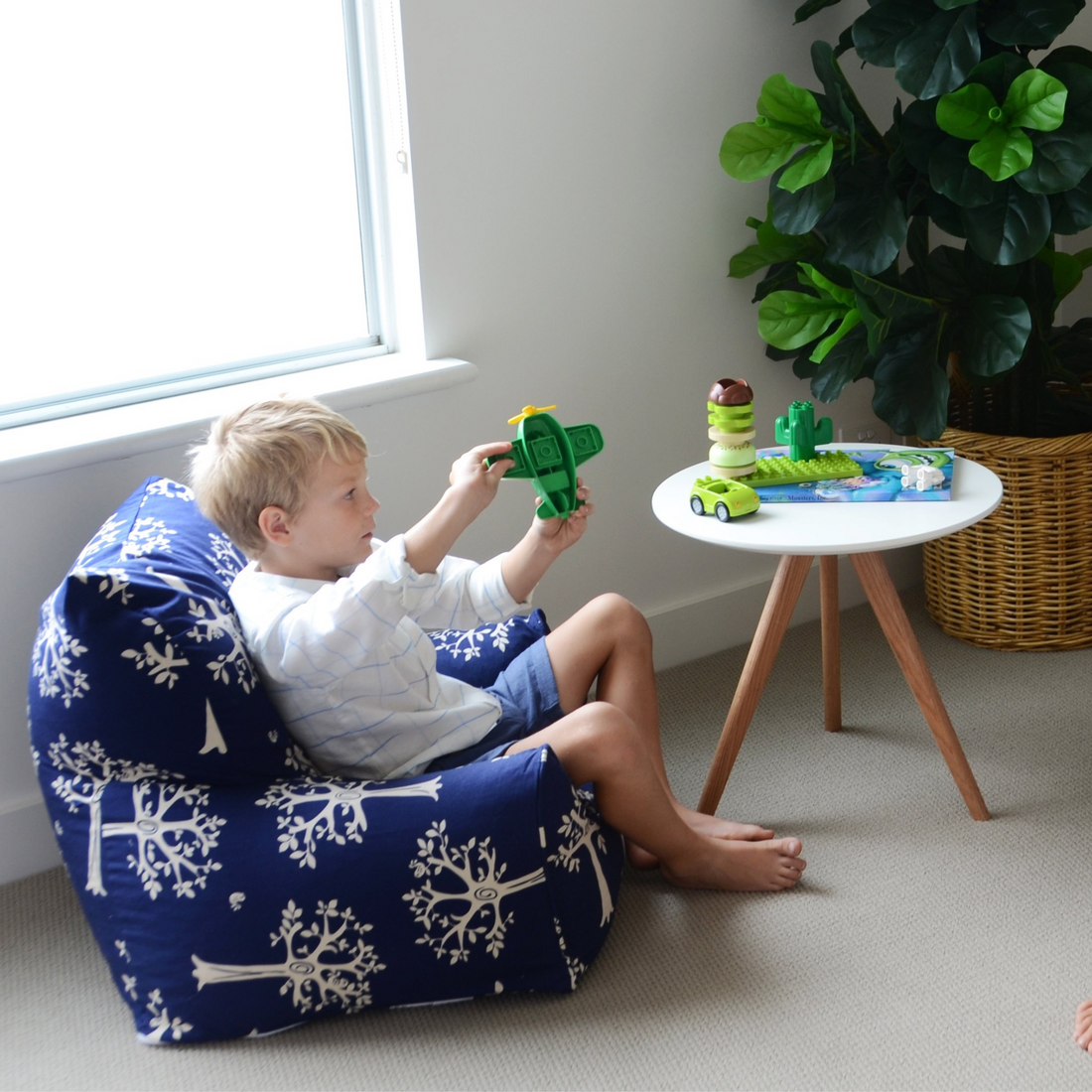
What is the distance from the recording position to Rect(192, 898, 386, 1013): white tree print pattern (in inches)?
59.1

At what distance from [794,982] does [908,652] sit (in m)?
0.54

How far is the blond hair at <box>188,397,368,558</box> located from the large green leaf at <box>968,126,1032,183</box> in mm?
1154

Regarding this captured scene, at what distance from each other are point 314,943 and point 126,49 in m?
1.39

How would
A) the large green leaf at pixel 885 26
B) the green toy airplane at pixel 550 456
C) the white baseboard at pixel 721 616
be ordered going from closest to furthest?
1. the green toy airplane at pixel 550 456
2. the large green leaf at pixel 885 26
3. the white baseboard at pixel 721 616

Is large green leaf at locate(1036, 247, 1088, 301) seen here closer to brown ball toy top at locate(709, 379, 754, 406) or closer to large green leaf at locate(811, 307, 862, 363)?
large green leaf at locate(811, 307, 862, 363)

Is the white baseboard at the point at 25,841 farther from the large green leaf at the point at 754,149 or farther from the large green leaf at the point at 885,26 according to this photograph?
the large green leaf at the point at 885,26

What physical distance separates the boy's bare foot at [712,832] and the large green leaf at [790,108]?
1210 millimetres

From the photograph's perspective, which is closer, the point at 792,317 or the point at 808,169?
the point at 808,169

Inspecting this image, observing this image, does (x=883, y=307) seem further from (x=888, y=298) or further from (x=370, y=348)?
(x=370, y=348)

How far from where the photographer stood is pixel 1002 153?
201 cm

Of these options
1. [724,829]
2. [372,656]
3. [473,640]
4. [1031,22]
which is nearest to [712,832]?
[724,829]

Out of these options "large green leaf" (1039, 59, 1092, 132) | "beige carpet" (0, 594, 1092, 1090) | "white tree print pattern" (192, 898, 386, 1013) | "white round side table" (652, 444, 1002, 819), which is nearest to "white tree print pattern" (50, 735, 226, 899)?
"white tree print pattern" (192, 898, 386, 1013)

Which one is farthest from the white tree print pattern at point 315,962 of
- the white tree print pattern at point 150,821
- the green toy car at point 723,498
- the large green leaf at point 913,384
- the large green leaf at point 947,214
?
the large green leaf at point 947,214

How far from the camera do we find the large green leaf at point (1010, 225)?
2035 mm
